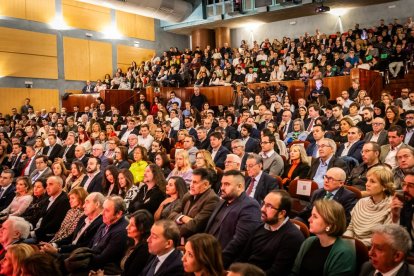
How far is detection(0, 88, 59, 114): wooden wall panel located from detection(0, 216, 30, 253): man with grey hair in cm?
953

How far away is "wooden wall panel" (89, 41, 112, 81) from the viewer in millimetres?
13734

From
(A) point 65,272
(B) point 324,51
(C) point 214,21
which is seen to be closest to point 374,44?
(B) point 324,51

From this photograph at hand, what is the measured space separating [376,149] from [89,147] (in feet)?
16.1

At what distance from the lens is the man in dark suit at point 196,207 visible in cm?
295

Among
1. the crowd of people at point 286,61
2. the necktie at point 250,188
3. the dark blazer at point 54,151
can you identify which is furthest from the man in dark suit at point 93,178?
the crowd of people at point 286,61

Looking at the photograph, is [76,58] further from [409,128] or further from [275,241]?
[275,241]

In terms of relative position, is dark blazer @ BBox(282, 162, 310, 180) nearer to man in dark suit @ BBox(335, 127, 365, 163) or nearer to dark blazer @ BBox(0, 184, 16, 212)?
man in dark suit @ BBox(335, 127, 365, 163)

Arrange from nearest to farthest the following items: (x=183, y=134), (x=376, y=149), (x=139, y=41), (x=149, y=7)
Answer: (x=376, y=149) < (x=183, y=134) < (x=149, y=7) < (x=139, y=41)

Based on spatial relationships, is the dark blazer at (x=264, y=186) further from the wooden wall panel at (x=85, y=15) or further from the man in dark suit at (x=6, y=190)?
the wooden wall panel at (x=85, y=15)

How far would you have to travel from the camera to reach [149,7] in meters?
12.9

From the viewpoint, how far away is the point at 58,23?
1276cm

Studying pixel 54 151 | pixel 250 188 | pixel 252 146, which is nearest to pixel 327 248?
pixel 250 188

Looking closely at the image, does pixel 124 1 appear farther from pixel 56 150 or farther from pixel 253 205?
pixel 253 205

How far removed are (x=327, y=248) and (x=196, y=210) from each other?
3.83 ft
